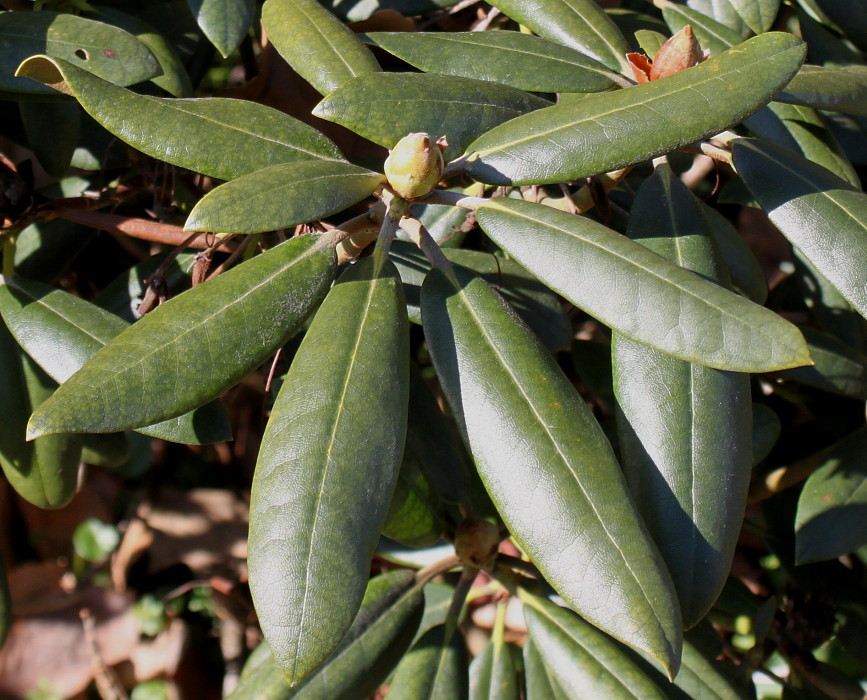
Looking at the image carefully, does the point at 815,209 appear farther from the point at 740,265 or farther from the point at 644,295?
the point at 740,265

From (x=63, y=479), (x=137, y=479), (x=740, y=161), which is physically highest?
(x=740, y=161)

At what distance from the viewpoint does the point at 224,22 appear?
0.88m

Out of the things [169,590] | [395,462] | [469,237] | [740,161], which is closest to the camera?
[395,462]

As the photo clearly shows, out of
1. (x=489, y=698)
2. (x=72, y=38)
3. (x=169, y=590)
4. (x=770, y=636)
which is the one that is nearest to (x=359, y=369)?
(x=72, y=38)

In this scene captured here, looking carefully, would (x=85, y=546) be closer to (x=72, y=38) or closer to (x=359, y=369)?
(x=72, y=38)

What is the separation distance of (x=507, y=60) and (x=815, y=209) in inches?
13.2

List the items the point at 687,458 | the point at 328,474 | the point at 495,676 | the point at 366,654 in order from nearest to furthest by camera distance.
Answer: the point at 328,474, the point at 687,458, the point at 366,654, the point at 495,676

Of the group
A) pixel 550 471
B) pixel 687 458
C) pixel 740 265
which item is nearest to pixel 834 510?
pixel 740 265

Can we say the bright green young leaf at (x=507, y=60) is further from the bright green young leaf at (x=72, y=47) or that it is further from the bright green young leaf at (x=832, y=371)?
the bright green young leaf at (x=832, y=371)

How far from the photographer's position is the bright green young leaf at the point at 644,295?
0.55m

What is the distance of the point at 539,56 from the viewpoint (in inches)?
33.0

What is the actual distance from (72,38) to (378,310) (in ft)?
1.59

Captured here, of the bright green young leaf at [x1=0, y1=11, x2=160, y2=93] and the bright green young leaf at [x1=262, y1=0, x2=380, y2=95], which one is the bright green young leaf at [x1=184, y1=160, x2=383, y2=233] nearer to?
the bright green young leaf at [x1=262, y1=0, x2=380, y2=95]

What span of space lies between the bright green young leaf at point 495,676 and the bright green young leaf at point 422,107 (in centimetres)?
68
